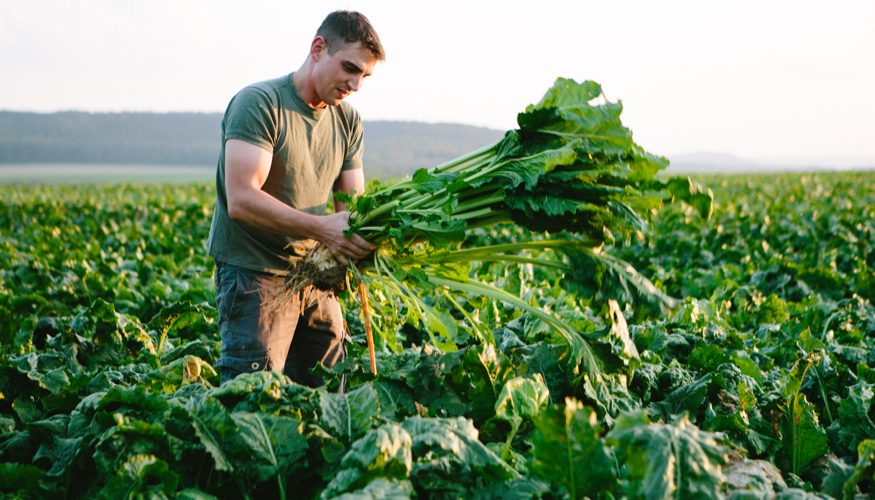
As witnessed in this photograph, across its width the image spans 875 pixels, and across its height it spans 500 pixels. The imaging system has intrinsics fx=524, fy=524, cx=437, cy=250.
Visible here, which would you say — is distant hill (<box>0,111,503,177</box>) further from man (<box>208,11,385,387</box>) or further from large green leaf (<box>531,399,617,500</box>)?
large green leaf (<box>531,399,617,500</box>)

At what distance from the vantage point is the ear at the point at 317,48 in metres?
2.82

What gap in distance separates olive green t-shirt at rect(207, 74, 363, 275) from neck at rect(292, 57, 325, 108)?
3 centimetres

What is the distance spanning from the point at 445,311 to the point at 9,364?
2107 mm

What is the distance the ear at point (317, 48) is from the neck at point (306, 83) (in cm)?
5

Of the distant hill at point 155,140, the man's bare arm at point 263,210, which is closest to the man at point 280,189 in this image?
the man's bare arm at point 263,210

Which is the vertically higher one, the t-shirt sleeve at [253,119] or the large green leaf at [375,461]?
the t-shirt sleeve at [253,119]

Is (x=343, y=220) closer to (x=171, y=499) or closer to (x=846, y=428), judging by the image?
(x=171, y=499)

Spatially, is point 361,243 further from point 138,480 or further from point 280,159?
point 138,480

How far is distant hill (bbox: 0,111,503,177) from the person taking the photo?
13725 cm

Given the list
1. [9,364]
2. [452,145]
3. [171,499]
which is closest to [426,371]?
[171,499]

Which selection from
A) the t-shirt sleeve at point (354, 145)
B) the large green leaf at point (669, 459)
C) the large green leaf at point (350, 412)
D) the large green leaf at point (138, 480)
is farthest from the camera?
the t-shirt sleeve at point (354, 145)

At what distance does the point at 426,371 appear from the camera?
7.32 feet

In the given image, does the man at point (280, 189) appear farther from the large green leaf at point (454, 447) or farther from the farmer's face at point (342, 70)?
the large green leaf at point (454, 447)

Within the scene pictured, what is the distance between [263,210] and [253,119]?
0.46m
